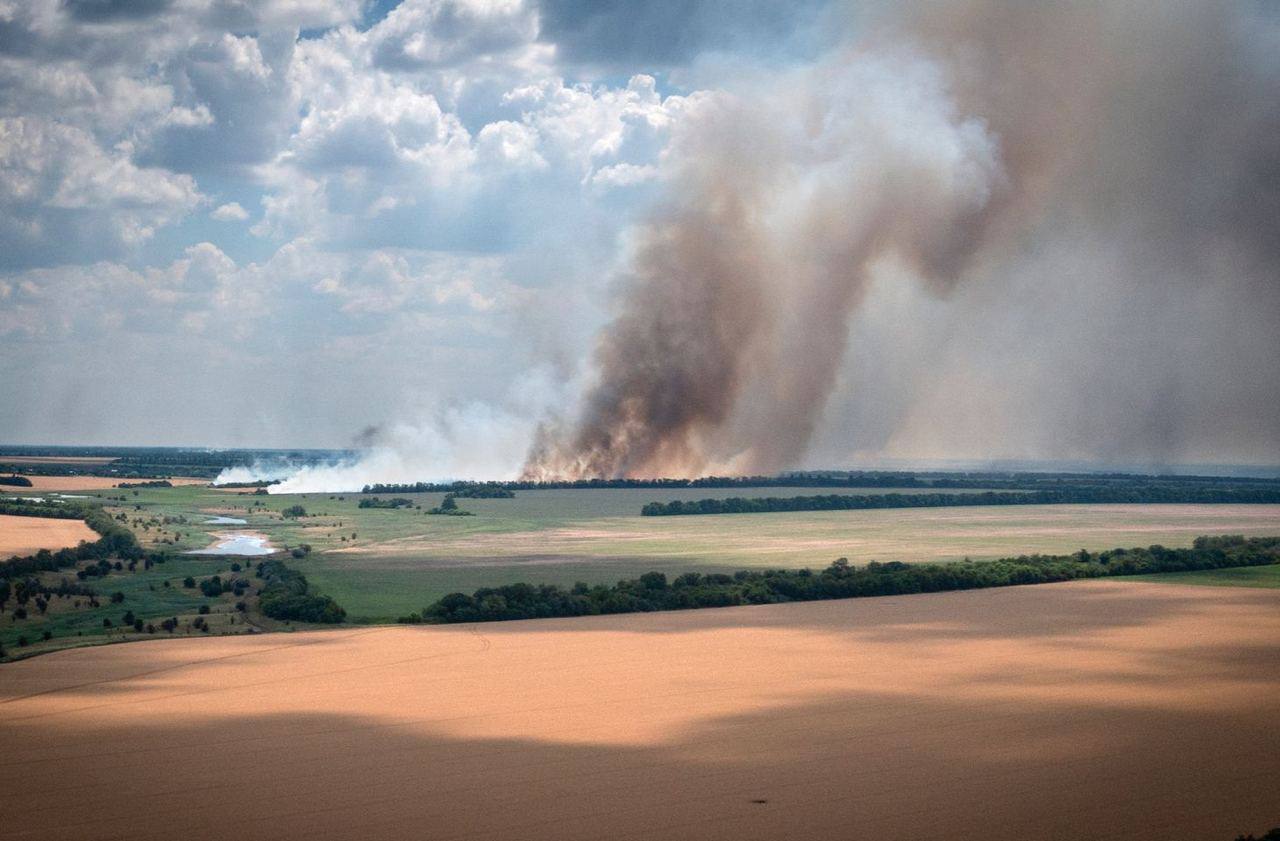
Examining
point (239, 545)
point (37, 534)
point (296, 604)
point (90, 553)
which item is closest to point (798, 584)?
point (296, 604)

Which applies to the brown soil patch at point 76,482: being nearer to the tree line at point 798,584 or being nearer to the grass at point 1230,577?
the tree line at point 798,584

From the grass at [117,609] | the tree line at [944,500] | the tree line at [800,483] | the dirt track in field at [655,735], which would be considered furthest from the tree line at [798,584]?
the tree line at [800,483]

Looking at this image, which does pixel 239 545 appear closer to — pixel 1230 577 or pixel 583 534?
pixel 583 534

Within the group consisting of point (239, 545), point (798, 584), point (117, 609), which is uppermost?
point (239, 545)

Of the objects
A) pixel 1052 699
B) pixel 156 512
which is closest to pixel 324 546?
pixel 156 512

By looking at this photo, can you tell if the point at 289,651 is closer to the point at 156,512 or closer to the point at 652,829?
the point at 652,829

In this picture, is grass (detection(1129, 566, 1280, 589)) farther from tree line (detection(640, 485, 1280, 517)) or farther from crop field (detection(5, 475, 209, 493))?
crop field (detection(5, 475, 209, 493))
